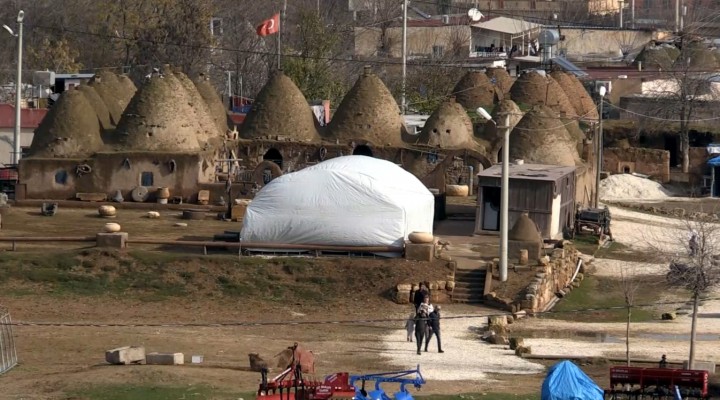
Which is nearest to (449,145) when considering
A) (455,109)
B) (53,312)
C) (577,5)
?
(455,109)

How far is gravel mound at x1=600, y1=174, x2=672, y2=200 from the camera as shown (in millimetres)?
69688

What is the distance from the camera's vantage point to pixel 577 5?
157875mm

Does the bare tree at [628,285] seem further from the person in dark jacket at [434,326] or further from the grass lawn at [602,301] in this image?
the person in dark jacket at [434,326]

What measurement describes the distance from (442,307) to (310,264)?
11.3 ft

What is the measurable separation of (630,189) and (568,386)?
44127mm

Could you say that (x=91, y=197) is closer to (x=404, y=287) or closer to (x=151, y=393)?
(x=404, y=287)

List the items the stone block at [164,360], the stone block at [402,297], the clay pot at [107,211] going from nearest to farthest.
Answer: the stone block at [164,360] → the stone block at [402,297] → the clay pot at [107,211]

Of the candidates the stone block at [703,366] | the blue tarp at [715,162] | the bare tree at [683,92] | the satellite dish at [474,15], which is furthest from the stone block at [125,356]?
the satellite dish at [474,15]

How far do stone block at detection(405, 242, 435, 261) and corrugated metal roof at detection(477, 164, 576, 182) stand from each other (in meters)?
7.08

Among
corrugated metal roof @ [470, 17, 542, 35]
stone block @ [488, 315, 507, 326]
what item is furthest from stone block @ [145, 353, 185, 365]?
corrugated metal roof @ [470, 17, 542, 35]

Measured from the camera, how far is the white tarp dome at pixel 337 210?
45.2 m

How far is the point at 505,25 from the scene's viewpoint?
121m

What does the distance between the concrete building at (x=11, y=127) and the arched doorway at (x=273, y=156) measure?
9.83m

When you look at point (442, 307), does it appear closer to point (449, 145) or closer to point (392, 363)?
point (392, 363)
